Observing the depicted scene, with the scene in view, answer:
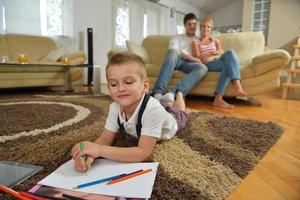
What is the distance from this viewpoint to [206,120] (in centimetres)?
132

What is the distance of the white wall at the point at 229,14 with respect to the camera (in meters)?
6.24

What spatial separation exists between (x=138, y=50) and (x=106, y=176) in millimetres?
2214

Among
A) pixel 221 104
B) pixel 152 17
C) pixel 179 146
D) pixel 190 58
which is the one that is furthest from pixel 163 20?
pixel 179 146

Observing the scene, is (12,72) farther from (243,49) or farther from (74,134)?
(243,49)

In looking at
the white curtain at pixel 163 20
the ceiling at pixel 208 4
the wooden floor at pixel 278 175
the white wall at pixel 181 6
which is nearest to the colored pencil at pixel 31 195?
the wooden floor at pixel 278 175

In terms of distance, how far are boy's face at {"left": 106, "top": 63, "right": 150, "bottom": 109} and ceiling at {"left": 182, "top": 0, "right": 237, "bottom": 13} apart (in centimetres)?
606

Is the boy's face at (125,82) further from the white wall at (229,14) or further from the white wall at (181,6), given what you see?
the white wall at (229,14)

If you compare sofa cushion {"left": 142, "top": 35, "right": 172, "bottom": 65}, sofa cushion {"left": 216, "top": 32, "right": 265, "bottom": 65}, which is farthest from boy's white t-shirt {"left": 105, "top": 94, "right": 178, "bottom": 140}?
sofa cushion {"left": 142, "top": 35, "right": 172, "bottom": 65}

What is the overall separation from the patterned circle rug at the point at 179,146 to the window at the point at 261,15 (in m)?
3.76

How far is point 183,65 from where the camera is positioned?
213 centimetres

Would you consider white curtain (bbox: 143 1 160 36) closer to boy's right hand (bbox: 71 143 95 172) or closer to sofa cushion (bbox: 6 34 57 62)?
sofa cushion (bbox: 6 34 57 62)

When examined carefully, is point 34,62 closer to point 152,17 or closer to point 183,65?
point 183,65

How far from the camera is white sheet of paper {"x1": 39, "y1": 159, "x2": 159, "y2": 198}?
0.53m

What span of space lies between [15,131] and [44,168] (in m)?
0.48
